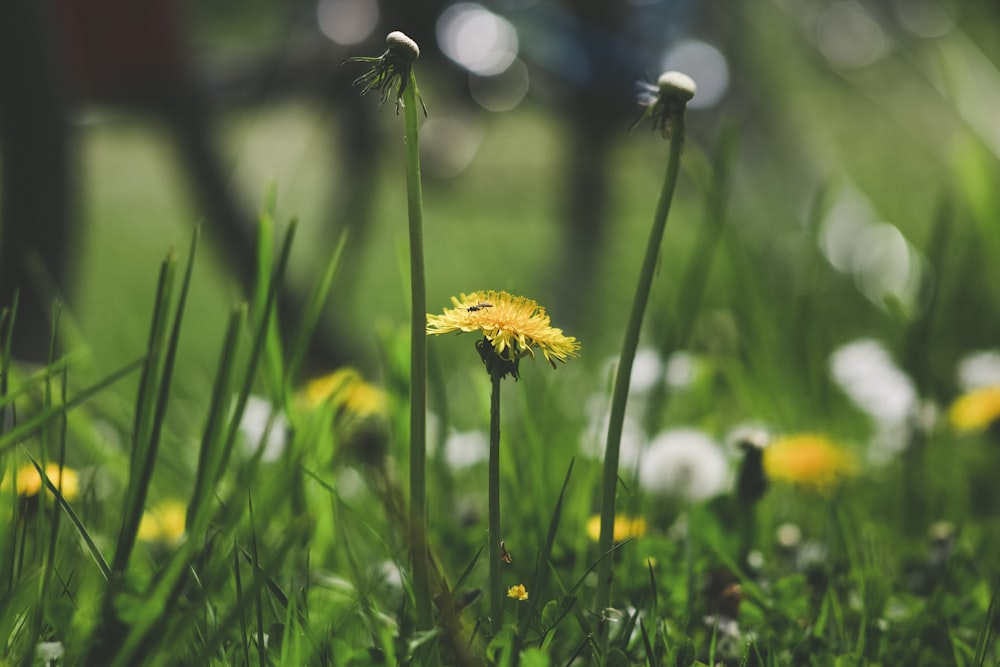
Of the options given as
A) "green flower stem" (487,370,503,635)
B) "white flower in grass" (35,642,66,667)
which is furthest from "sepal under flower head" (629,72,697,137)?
"white flower in grass" (35,642,66,667)

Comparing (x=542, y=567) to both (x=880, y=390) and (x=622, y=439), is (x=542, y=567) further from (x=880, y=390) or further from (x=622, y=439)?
(x=880, y=390)

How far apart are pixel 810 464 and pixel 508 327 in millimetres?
446

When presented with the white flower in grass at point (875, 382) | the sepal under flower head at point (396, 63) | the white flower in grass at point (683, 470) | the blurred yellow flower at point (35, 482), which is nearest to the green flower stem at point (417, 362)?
the sepal under flower head at point (396, 63)

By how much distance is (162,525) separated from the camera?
733mm

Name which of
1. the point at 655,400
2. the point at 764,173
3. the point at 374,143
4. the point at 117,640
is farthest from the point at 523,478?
the point at 374,143

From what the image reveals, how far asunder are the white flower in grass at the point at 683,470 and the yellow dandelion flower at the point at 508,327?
Answer: 1.24 ft

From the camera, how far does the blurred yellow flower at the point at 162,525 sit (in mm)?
722

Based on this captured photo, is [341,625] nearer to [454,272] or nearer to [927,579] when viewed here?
[927,579]

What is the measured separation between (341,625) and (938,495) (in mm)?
556

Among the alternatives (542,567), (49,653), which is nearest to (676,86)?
(542,567)

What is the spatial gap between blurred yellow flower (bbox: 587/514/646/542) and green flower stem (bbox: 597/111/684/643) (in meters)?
0.12

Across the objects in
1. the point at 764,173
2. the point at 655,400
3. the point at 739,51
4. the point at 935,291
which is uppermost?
the point at 739,51

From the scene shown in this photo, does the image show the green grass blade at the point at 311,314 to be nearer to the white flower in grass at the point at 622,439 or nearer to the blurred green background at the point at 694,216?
the blurred green background at the point at 694,216

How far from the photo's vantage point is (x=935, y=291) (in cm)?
75
